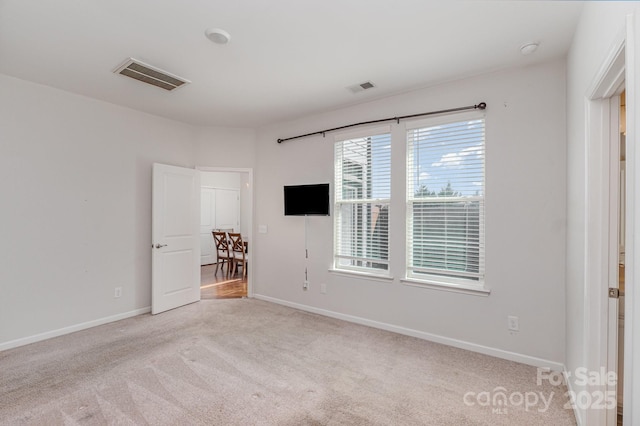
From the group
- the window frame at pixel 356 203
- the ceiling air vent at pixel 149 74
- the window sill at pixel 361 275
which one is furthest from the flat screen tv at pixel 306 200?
the ceiling air vent at pixel 149 74

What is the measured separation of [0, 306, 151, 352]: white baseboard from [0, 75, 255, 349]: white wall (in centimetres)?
1

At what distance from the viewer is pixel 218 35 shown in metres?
2.33

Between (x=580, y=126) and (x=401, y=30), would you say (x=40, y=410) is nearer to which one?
(x=401, y=30)

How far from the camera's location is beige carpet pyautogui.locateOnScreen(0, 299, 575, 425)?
6.67 feet

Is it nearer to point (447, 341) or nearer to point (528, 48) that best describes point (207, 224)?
point (447, 341)

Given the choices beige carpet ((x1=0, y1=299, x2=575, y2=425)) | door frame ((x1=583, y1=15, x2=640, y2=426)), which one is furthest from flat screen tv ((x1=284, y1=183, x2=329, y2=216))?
door frame ((x1=583, y1=15, x2=640, y2=426))

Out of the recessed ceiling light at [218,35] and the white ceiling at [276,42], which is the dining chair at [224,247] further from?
the recessed ceiling light at [218,35]

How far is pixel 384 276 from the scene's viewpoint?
357 centimetres

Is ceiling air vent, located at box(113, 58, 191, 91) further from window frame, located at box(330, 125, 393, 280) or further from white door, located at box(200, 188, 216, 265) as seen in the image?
white door, located at box(200, 188, 216, 265)

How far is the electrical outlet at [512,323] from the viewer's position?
2.79 meters

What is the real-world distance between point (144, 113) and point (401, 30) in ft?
11.6

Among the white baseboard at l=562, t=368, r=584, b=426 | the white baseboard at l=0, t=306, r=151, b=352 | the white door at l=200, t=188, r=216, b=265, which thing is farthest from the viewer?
the white door at l=200, t=188, r=216, b=265

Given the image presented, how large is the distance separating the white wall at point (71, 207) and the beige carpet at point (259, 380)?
48 centimetres

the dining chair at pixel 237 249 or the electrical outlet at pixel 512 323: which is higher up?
the dining chair at pixel 237 249
